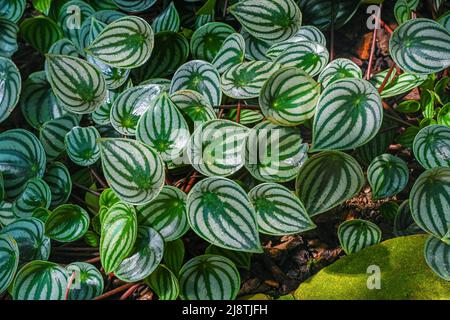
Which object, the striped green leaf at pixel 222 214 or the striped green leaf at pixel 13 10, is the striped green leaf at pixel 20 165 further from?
the striped green leaf at pixel 222 214

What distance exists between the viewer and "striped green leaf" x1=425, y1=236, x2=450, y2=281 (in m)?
1.35

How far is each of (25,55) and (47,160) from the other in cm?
49

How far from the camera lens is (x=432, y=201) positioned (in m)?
1.36

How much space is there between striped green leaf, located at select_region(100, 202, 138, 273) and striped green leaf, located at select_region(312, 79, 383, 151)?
0.53m

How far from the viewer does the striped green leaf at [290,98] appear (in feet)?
4.58

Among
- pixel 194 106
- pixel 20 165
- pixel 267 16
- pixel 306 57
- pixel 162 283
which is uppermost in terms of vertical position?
pixel 267 16

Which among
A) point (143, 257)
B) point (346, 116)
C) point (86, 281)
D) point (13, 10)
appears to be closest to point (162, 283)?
point (143, 257)

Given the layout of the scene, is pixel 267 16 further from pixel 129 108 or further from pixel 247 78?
pixel 129 108

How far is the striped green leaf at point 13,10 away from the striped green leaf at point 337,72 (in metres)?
1.06

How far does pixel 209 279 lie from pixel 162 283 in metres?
0.14

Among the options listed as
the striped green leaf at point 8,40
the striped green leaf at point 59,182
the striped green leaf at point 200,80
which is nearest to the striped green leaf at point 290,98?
the striped green leaf at point 200,80

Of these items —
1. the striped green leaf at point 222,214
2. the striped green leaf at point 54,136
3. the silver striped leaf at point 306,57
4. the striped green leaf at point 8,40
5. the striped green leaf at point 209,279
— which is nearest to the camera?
the striped green leaf at point 222,214

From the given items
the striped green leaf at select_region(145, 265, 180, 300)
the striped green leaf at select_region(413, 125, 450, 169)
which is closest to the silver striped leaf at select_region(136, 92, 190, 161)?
the striped green leaf at select_region(145, 265, 180, 300)
